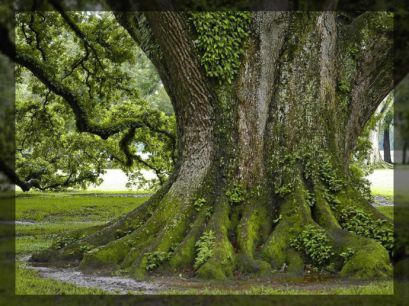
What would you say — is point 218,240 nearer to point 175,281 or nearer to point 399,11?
point 175,281

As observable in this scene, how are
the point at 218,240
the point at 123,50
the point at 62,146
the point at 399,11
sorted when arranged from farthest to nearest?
1. the point at 62,146
2. the point at 123,50
3. the point at 399,11
4. the point at 218,240

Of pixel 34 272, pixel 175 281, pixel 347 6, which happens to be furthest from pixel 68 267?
pixel 347 6

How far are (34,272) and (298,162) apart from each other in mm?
5051

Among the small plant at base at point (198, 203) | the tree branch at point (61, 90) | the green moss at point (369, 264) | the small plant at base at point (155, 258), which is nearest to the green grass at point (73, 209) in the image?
the tree branch at point (61, 90)

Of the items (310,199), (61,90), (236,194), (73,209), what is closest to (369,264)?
(310,199)

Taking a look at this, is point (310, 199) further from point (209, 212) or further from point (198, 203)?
point (198, 203)

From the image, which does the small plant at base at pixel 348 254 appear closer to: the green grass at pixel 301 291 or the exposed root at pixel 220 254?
the green grass at pixel 301 291

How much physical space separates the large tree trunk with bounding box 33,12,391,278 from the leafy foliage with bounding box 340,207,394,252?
14 centimetres

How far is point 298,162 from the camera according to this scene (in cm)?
1138

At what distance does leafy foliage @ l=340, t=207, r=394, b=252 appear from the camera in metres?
10.5

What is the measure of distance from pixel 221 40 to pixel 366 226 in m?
4.24

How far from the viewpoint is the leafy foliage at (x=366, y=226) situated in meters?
10.5

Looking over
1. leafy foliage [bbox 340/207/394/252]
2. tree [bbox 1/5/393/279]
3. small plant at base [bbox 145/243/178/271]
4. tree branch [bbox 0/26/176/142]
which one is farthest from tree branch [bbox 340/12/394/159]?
tree branch [bbox 0/26/176/142]

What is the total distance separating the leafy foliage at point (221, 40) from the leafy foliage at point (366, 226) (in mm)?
3285
